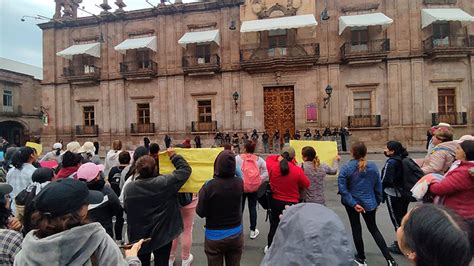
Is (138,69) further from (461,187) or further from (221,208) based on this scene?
(461,187)

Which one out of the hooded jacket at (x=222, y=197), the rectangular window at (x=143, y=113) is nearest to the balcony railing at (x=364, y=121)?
the rectangular window at (x=143, y=113)

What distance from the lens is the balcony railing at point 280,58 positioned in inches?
798

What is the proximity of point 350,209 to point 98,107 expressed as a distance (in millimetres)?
24320

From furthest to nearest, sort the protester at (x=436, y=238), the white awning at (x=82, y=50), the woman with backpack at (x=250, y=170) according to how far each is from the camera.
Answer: the white awning at (x=82, y=50)
the woman with backpack at (x=250, y=170)
the protester at (x=436, y=238)

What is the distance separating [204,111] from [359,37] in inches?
465

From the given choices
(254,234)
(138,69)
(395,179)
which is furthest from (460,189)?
(138,69)

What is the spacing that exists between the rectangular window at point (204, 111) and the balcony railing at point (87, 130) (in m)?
8.67

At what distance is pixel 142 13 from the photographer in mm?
23703

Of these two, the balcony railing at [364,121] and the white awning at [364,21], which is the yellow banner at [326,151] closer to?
the balcony railing at [364,121]

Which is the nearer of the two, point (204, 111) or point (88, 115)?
point (204, 111)

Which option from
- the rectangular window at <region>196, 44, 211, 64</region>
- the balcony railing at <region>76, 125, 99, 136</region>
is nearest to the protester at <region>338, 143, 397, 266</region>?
the rectangular window at <region>196, 44, 211, 64</region>

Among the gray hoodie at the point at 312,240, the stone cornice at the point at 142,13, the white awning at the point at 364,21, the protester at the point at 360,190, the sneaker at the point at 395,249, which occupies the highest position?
the stone cornice at the point at 142,13

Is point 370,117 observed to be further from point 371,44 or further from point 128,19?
point 128,19

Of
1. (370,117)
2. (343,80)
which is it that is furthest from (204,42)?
(370,117)
